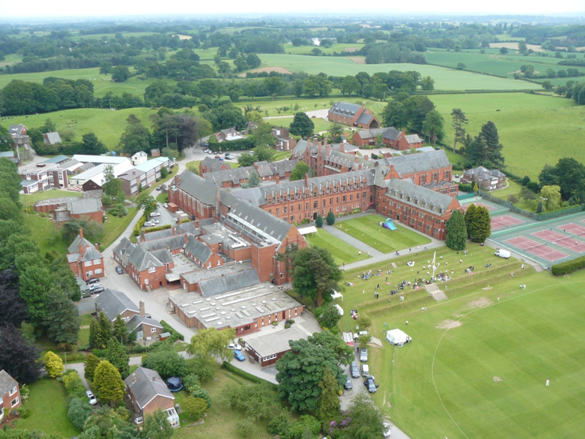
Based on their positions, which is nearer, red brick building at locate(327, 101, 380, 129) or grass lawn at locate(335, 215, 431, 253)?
grass lawn at locate(335, 215, 431, 253)

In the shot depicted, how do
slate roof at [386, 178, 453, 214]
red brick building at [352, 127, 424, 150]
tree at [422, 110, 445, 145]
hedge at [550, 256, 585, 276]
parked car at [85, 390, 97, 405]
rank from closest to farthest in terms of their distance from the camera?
parked car at [85, 390, 97, 405] → hedge at [550, 256, 585, 276] → slate roof at [386, 178, 453, 214] → red brick building at [352, 127, 424, 150] → tree at [422, 110, 445, 145]

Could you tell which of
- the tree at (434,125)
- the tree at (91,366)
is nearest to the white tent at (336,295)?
the tree at (91,366)

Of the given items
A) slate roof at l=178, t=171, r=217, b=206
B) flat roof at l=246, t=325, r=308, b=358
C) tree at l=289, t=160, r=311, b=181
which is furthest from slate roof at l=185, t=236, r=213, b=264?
tree at l=289, t=160, r=311, b=181

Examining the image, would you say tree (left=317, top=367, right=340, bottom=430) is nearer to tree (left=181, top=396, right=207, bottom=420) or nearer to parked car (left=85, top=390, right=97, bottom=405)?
tree (left=181, top=396, right=207, bottom=420)

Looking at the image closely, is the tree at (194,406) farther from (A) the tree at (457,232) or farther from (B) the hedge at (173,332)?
(A) the tree at (457,232)

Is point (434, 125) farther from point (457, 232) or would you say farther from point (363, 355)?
point (363, 355)

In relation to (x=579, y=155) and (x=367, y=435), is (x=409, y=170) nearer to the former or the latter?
(x=579, y=155)
